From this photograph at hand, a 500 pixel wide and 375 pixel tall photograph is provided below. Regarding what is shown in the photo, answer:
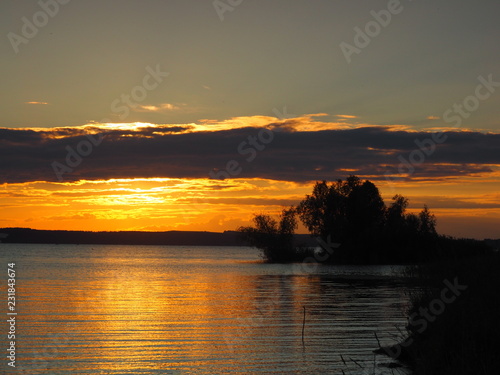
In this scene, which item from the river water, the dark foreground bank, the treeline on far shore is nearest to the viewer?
the dark foreground bank

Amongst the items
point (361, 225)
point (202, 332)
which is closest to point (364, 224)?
point (361, 225)

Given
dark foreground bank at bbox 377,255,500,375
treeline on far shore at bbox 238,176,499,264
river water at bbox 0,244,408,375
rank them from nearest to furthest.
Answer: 1. dark foreground bank at bbox 377,255,500,375
2. river water at bbox 0,244,408,375
3. treeline on far shore at bbox 238,176,499,264

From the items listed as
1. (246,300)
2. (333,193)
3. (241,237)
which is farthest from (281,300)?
(241,237)

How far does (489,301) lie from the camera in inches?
738

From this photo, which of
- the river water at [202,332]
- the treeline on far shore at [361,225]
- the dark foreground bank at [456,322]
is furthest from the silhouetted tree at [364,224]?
the dark foreground bank at [456,322]

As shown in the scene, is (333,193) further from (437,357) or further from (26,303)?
(437,357)

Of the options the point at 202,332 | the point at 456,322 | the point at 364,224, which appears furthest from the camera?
the point at 364,224

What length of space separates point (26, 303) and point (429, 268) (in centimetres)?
2962

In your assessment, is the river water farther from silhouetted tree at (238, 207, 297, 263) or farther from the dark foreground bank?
silhouetted tree at (238, 207, 297, 263)

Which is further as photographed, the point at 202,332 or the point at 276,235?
the point at 276,235

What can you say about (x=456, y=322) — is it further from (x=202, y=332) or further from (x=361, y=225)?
(x=361, y=225)

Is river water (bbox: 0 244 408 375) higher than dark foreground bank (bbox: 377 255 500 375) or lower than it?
lower

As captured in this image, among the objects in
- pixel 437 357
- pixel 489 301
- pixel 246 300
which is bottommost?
pixel 246 300

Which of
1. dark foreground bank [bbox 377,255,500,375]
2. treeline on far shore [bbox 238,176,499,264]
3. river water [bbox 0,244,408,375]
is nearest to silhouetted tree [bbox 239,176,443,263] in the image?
treeline on far shore [bbox 238,176,499,264]
